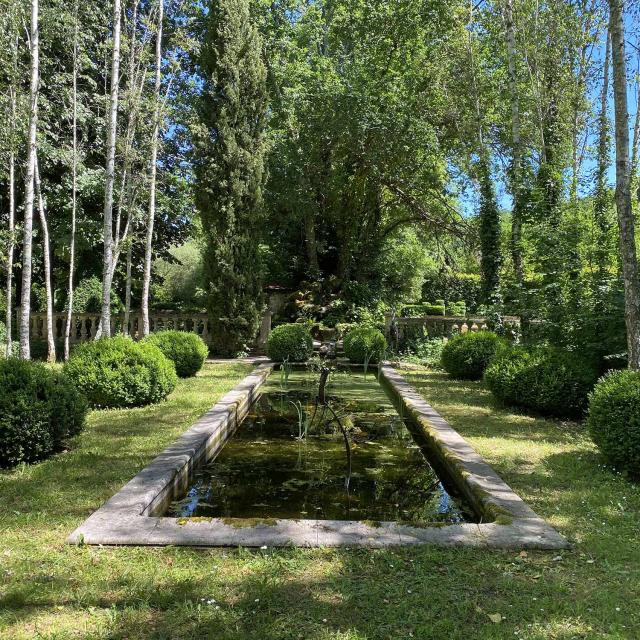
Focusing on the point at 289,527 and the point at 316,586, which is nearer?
the point at 316,586

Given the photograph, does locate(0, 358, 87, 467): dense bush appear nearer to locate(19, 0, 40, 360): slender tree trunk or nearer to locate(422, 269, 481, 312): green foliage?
locate(19, 0, 40, 360): slender tree trunk

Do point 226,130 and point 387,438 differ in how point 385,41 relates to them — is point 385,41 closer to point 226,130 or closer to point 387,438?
point 226,130

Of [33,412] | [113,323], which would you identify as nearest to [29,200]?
[33,412]

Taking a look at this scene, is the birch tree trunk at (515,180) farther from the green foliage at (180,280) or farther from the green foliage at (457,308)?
the green foliage at (180,280)

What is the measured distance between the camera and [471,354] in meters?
10.2

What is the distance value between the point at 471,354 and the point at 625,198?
5.15m

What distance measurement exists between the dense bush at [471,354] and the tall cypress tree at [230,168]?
5722 mm

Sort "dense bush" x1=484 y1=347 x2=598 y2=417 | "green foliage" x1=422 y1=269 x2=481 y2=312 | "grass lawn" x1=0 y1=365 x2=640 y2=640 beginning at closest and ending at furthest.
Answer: "grass lawn" x1=0 y1=365 x2=640 y2=640, "dense bush" x1=484 y1=347 x2=598 y2=417, "green foliage" x1=422 y1=269 x2=481 y2=312

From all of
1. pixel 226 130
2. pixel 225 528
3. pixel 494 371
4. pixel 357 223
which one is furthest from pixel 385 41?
A: pixel 225 528

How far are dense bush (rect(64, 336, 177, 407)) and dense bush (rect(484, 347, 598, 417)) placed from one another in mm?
4713

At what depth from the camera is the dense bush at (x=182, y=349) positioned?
32.1 feet

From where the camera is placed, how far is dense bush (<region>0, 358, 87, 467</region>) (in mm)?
4430

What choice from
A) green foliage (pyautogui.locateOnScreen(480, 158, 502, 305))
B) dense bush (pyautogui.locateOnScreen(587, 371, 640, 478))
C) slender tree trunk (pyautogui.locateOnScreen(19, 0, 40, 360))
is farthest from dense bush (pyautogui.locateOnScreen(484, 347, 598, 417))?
slender tree trunk (pyautogui.locateOnScreen(19, 0, 40, 360))

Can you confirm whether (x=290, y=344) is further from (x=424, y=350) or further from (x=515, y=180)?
(x=515, y=180)
